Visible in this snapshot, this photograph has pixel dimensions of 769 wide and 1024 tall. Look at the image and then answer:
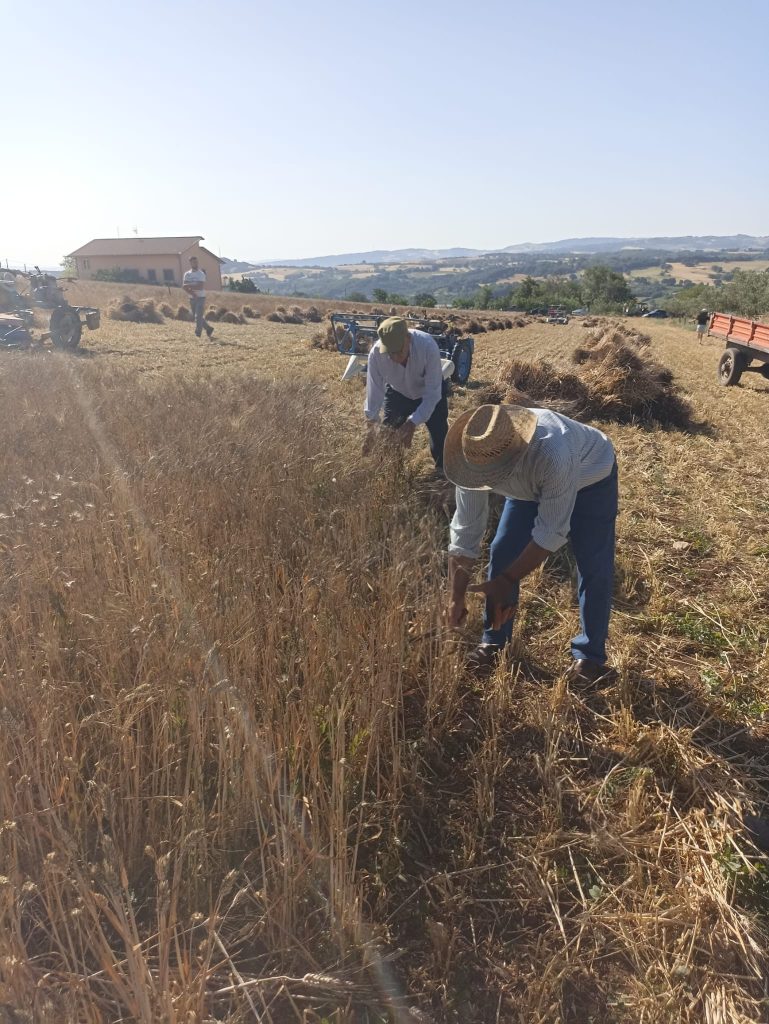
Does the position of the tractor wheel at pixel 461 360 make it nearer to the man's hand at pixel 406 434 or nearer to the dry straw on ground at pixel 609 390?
the dry straw on ground at pixel 609 390

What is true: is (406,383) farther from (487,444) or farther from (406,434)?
(487,444)

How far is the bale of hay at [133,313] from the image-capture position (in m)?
20.2

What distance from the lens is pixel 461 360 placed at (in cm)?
1009

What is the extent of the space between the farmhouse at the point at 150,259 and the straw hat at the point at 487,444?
5734cm

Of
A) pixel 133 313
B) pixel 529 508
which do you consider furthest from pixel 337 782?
pixel 133 313

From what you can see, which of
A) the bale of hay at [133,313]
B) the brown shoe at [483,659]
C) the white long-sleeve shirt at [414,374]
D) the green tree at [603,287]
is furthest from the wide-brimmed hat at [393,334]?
the green tree at [603,287]

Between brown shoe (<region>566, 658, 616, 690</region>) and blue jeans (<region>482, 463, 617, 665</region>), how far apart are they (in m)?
0.03

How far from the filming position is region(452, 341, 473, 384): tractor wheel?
9984mm

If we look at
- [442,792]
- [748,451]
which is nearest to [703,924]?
[442,792]

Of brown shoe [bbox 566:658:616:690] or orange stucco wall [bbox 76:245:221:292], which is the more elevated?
brown shoe [bbox 566:658:616:690]

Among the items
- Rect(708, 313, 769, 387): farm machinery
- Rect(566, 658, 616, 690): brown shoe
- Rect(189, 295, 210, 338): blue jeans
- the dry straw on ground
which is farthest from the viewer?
Rect(189, 295, 210, 338): blue jeans

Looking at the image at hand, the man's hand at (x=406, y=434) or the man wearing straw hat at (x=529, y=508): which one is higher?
the man wearing straw hat at (x=529, y=508)

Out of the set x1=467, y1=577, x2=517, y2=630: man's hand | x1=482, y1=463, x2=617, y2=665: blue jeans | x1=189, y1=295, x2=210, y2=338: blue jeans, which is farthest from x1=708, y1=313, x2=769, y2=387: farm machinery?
x1=189, y1=295, x2=210, y2=338: blue jeans

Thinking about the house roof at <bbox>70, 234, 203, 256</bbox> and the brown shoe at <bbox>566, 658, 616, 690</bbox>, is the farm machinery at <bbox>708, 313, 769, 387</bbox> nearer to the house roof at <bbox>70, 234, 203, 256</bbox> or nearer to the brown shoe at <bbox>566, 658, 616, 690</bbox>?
the brown shoe at <bbox>566, 658, 616, 690</bbox>
